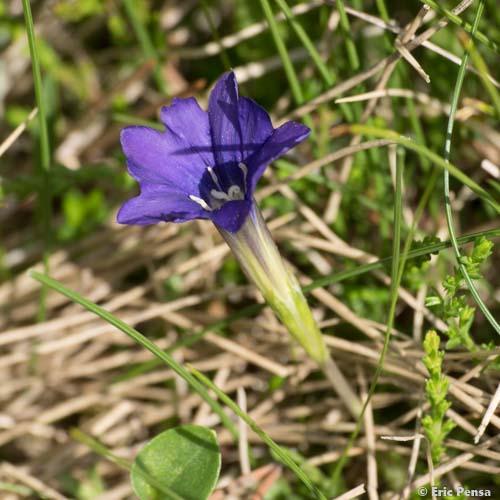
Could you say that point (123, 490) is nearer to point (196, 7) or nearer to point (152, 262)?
point (152, 262)

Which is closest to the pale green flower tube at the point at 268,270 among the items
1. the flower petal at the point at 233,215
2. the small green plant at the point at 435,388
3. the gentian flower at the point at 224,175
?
the gentian flower at the point at 224,175

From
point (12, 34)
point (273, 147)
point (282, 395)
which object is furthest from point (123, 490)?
point (12, 34)

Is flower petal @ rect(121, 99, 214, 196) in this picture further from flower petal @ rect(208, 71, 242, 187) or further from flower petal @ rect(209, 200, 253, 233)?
flower petal @ rect(209, 200, 253, 233)

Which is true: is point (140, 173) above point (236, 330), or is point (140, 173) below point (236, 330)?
above

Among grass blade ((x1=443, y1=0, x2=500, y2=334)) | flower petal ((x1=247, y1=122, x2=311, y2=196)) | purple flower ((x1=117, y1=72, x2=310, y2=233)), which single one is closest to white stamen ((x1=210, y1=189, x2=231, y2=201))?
purple flower ((x1=117, y1=72, x2=310, y2=233))

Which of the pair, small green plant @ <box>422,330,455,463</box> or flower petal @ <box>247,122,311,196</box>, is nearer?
flower petal @ <box>247,122,311,196</box>

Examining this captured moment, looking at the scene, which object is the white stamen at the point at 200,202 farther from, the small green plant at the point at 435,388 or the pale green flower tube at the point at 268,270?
the small green plant at the point at 435,388

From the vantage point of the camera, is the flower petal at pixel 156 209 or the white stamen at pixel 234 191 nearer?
the flower petal at pixel 156 209
